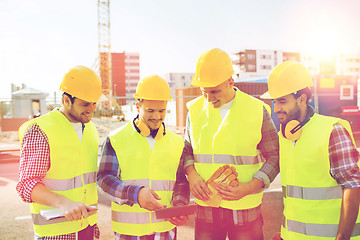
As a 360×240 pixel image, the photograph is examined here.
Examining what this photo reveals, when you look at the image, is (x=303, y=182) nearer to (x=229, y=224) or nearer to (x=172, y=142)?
(x=229, y=224)

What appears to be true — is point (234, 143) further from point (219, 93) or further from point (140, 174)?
point (140, 174)

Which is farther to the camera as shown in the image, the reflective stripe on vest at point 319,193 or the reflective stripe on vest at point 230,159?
the reflective stripe on vest at point 230,159

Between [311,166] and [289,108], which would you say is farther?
[289,108]

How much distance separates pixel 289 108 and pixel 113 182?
146cm

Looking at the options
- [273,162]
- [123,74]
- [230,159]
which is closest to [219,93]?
[230,159]

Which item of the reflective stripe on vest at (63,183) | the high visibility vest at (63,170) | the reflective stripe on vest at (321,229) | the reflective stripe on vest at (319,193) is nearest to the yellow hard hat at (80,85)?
the high visibility vest at (63,170)

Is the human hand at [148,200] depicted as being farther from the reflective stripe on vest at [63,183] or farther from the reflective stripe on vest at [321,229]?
the reflective stripe on vest at [321,229]

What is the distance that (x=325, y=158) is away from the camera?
2002 millimetres

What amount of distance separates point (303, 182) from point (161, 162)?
1.08 meters

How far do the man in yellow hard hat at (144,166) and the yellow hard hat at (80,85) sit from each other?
0.35 m

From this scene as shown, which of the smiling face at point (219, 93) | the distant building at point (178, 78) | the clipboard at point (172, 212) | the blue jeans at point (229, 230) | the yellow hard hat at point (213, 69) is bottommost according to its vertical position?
the blue jeans at point (229, 230)

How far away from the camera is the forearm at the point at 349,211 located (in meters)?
1.87

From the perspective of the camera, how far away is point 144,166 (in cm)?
220

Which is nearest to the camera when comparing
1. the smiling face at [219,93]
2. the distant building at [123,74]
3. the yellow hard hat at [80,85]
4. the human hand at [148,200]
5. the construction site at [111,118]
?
the human hand at [148,200]
